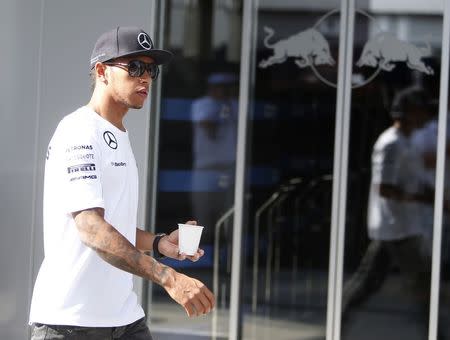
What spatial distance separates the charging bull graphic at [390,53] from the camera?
21.5ft

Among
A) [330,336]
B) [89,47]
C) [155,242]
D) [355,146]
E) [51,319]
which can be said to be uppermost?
[89,47]

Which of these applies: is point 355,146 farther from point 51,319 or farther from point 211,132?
point 51,319

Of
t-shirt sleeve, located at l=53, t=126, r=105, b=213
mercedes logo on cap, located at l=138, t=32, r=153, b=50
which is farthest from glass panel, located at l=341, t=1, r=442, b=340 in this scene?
t-shirt sleeve, located at l=53, t=126, r=105, b=213

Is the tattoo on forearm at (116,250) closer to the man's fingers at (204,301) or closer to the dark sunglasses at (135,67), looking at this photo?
the man's fingers at (204,301)

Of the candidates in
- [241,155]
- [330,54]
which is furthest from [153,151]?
A: [330,54]

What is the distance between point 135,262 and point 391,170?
4160 mm

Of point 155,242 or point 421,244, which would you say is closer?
point 155,242

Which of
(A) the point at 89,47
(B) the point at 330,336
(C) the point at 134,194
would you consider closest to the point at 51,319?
(C) the point at 134,194

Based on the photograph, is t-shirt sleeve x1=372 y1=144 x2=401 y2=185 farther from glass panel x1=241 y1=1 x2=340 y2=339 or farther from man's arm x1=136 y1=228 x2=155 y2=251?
man's arm x1=136 y1=228 x2=155 y2=251

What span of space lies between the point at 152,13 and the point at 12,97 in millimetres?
1036

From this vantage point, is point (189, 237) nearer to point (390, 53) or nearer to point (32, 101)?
point (32, 101)

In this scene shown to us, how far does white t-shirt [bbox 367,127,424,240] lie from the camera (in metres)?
6.80

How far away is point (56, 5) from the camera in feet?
20.7

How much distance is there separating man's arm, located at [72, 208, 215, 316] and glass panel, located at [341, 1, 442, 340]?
377cm
